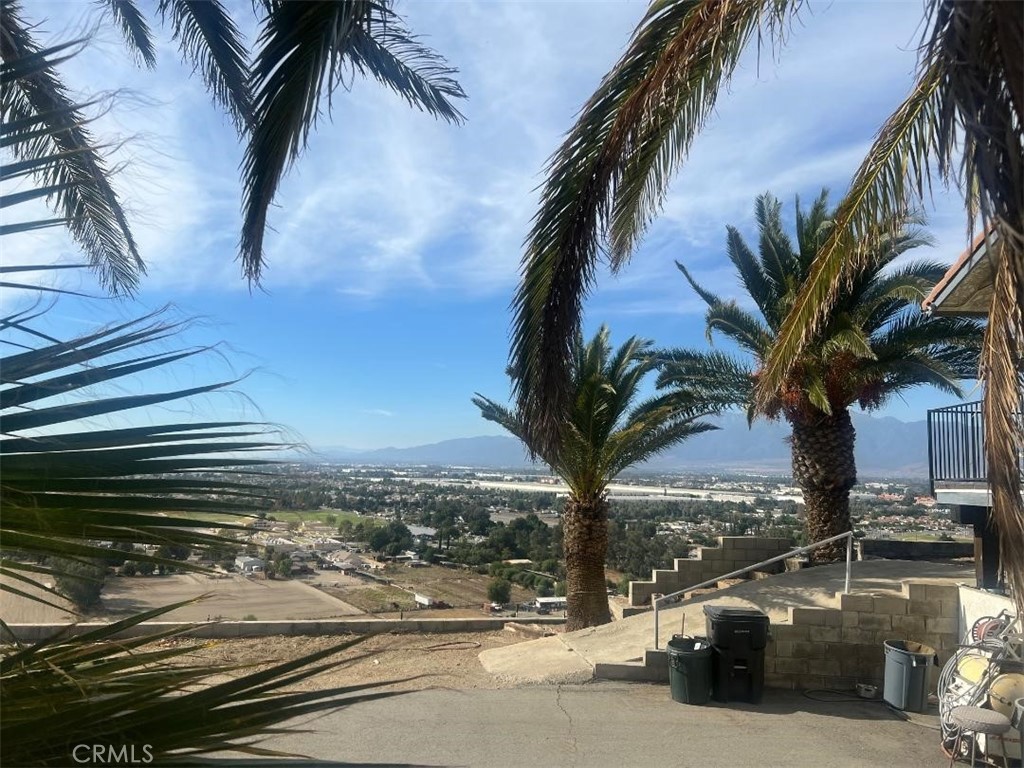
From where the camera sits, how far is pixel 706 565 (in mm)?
13898

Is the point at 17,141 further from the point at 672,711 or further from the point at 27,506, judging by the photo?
the point at 672,711

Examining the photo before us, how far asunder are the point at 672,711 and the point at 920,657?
298cm

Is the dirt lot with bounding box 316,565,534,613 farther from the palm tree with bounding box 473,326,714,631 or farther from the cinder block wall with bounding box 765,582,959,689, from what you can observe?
the cinder block wall with bounding box 765,582,959,689

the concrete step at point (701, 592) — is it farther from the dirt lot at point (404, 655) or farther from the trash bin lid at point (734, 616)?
the trash bin lid at point (734, 616)

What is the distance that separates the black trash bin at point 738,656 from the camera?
906 centimetres

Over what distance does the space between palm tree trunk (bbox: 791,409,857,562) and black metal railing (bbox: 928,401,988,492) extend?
11.0ft

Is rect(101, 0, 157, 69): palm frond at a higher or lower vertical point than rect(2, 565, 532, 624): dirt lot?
higher

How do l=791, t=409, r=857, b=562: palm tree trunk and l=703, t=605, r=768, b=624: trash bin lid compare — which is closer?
l=703, t=605, r=768, b=624: trash bin lid

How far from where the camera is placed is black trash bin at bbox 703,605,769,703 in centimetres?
906

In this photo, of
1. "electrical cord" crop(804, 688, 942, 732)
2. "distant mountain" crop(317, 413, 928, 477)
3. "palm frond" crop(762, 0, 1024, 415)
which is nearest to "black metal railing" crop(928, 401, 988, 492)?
"electrical cord" crop(804, 688, 942, 732)

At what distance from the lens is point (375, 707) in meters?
8.55

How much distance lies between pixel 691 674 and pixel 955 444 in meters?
5.25

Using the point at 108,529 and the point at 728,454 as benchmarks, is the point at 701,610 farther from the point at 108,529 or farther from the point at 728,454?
the point at 728,454

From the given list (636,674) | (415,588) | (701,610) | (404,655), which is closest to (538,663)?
(636,674)
